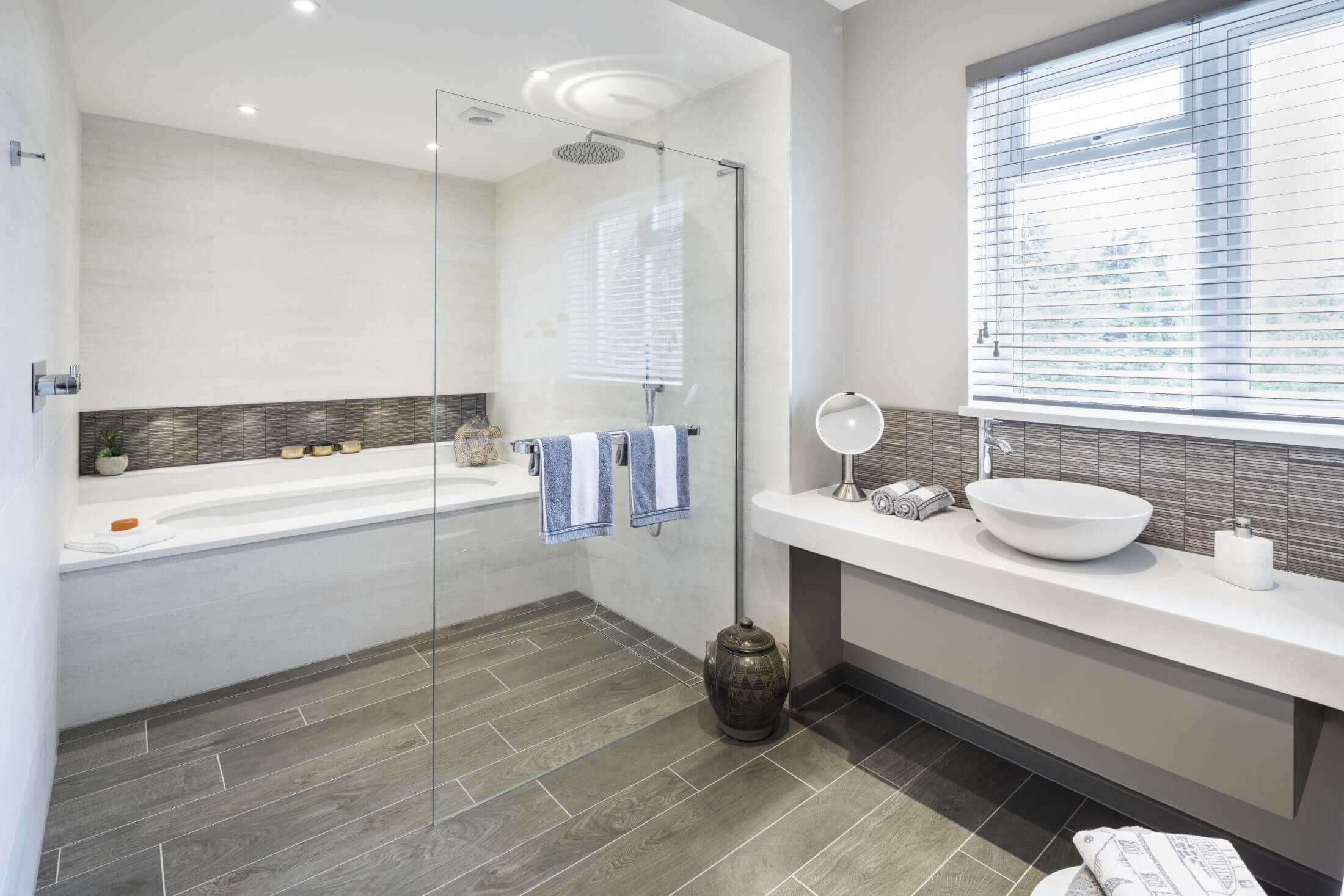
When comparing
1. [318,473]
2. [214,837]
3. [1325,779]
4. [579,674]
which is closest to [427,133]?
[318,473]

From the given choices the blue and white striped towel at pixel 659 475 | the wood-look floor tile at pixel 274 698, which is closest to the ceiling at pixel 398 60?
the blue and white striped towel at pixel 659 475

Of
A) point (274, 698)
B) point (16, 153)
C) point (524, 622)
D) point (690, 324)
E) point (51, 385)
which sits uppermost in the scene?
point (16, 153)

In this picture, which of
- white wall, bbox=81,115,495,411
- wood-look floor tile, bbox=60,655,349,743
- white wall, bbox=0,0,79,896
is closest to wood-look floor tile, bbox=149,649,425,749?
wood-look floor tile, bbox=60,655,349,743

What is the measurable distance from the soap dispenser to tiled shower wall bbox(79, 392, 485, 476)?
326 centimetres

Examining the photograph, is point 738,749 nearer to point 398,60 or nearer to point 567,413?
point 567,413

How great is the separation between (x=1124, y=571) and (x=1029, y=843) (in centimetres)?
82

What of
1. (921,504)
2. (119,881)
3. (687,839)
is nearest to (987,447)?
(921,504)

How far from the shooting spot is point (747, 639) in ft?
7.77

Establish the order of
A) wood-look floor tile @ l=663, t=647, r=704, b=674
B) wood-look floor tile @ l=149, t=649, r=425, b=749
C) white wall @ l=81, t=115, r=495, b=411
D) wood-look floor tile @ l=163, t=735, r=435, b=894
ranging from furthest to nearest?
white wall @ l=81, t=115, r=495, b=411 → wood-look floor tile @ l=663, t=647, r=704, b=674 → wood-look floor tile @ l=149, t=649, r=425, b=749 → wood-look floor tile @ l=163, t=735, r=435, b=894

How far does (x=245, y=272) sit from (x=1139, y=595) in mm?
4063

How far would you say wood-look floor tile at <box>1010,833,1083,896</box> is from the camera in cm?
172

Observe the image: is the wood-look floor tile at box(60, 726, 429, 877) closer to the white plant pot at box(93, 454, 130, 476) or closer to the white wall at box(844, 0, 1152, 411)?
the white plant pot at box(93, 454, 130, 476)

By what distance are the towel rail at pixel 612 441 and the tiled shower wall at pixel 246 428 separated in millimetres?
1621

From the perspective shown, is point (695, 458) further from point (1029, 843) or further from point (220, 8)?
point (220, 8)
